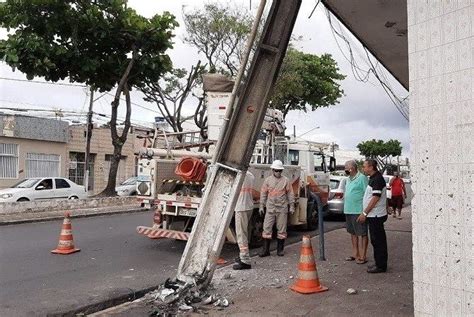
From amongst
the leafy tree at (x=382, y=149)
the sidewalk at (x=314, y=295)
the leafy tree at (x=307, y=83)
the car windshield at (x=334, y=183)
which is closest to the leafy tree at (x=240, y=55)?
the leafy tree at (x=307, y=83)

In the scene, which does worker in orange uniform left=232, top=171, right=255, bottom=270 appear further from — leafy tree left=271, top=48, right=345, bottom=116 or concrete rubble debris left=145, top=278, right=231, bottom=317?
leafy tree left=271, top=48, right=345, bottom=116

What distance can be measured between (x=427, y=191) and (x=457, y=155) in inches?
14.7

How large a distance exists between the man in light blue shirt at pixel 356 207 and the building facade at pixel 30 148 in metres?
23.2

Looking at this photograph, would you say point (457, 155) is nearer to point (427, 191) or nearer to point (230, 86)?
point (427, 191)

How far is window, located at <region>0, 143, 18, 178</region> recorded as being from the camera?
2600 centimetres

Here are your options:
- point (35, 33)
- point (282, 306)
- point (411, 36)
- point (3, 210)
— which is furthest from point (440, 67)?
point (35, 33)

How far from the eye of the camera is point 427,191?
3734 millimetres

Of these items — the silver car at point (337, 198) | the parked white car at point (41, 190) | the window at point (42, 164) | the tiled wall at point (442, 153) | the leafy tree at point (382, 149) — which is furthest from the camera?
the leafy tree at point (382, 149)

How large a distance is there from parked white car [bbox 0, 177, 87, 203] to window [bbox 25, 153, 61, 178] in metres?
8.45

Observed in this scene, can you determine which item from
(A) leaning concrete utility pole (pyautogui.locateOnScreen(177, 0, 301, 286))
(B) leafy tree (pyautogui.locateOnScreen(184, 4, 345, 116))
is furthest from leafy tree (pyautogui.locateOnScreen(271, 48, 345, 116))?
(A) leaning concrete utility pole (pyautogui.locateOnScreen(177, 0, 301, 286))

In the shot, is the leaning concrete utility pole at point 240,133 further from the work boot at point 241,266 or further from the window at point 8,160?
the window at point 8,160

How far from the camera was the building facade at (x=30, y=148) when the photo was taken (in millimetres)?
26047

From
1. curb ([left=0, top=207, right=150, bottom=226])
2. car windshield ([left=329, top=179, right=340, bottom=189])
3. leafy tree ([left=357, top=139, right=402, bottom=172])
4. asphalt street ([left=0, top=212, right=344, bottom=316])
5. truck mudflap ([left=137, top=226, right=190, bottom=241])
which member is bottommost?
asphalt street ([left=0, top=212, right=344, bottom=316])

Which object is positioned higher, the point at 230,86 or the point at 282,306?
the point at 230,86
